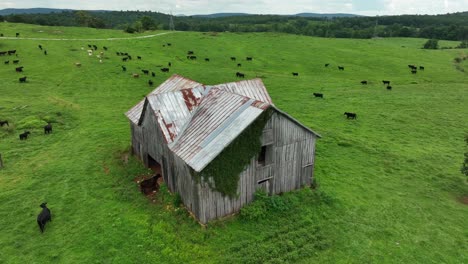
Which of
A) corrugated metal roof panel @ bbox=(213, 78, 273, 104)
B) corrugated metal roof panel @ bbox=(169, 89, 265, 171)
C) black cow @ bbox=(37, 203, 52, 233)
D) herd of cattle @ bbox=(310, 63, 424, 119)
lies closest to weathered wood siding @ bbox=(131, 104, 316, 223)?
corrugated metal roof panel @ bbox=(169, 89, 265, 171)

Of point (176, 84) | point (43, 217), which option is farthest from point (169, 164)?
point (176, 84)

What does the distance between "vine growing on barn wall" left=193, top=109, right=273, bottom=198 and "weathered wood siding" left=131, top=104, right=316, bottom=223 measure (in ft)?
1.25

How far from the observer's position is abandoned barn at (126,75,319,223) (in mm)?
17734

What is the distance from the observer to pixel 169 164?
20625mm

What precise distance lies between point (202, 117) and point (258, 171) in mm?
4922

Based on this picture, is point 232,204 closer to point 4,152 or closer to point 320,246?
point 320,246

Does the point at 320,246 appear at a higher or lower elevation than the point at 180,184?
lower

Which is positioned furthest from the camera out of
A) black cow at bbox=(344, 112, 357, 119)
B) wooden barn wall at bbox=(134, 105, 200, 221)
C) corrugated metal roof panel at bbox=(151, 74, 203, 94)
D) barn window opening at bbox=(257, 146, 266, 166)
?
black cow at bbox=(344, 112, 357, 119)

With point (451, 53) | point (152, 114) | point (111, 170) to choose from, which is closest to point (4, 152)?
point (111, 170)

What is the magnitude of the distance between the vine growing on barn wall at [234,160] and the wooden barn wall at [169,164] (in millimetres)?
1080

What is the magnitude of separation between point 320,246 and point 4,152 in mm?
27284

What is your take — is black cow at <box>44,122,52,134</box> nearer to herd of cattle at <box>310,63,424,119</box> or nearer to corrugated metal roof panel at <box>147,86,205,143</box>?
corrugated metal roof panel at <box>147,86,205,143</box>

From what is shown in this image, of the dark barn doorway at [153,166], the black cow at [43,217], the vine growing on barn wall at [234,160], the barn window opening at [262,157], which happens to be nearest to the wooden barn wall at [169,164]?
the dark barn doorway at [153,166]

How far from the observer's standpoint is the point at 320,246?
1742 centimetres
